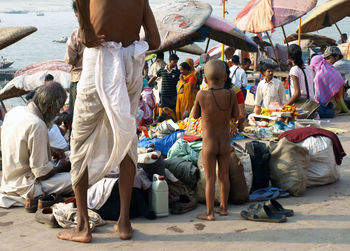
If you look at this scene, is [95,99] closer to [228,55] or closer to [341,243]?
[341,243]

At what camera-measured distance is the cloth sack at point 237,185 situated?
15.9 feet

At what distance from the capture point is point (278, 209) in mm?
4496

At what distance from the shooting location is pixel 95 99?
12.9 ft

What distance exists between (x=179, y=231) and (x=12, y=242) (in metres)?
1.25

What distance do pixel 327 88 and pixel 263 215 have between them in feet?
20.3

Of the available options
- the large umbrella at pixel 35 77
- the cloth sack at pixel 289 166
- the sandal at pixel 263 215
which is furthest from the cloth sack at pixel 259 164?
the large umbrella at pixel 35 77

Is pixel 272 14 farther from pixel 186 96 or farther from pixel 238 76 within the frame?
pixel 186 96

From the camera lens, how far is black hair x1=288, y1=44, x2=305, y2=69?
887 cm

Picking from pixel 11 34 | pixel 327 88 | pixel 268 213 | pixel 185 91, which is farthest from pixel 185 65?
pixel 268 213

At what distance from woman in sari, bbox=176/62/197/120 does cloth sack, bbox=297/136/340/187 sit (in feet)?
14.5

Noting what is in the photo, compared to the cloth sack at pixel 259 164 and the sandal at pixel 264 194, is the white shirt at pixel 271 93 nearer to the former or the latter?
the cloth sack at pixel 259 164

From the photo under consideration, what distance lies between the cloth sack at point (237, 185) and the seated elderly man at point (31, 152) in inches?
57.7

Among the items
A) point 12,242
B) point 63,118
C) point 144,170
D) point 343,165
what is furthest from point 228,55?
point 12,242

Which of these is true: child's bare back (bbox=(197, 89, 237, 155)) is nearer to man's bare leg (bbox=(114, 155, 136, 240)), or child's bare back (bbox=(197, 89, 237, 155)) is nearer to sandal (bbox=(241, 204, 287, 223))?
sandal (bbox=(241, 204, 287, 223))
